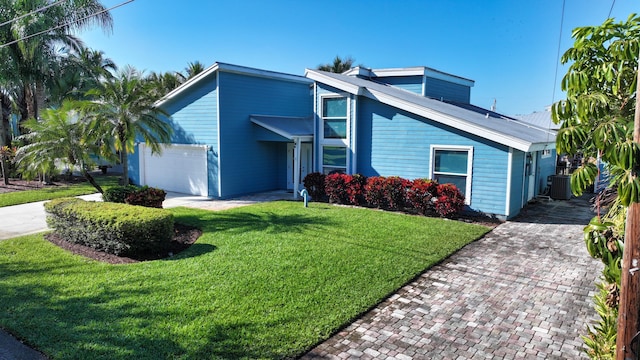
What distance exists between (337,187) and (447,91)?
31.5 ft

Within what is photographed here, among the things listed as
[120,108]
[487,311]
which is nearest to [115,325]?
[487,311]

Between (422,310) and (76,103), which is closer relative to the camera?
(422,310)

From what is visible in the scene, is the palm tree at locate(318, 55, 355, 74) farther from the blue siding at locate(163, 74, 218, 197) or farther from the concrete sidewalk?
the concrete sidewalk

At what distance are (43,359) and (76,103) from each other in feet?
31.2

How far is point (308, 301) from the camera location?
600cm

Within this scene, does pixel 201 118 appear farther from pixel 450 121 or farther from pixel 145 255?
pixel 450 121

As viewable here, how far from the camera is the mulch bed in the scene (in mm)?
7992

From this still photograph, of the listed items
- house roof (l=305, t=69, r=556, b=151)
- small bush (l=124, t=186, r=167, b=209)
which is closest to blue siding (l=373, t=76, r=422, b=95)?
house roof (l=305, t=69, r=556, b=151)

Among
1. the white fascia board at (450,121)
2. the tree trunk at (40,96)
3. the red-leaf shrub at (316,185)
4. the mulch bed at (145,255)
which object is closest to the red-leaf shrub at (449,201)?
the white fascia board at (450,121)

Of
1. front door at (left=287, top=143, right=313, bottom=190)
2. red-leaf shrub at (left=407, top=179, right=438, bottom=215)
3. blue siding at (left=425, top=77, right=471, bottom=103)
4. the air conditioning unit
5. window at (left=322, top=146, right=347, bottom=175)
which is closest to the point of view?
red-leaf shrub at (left=407, top=179, right=438, bottom=215)

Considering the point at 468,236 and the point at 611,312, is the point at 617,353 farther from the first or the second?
the point at 468,236

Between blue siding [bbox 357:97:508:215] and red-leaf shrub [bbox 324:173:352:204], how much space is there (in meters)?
1.02

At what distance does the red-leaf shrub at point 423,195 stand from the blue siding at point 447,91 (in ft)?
25.6

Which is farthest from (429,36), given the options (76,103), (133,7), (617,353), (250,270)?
(617,353)
